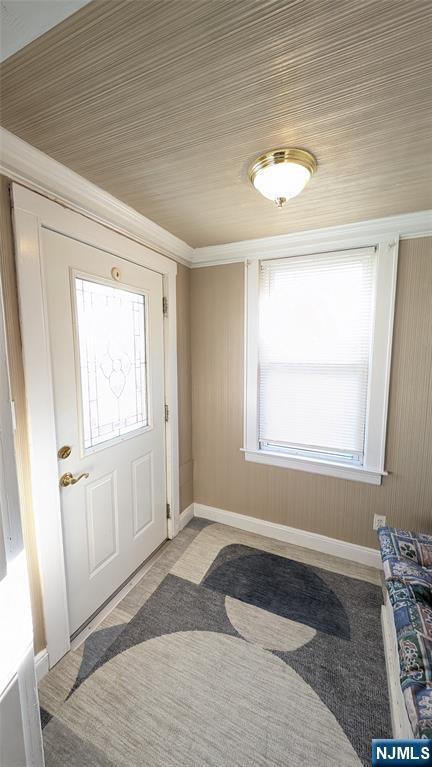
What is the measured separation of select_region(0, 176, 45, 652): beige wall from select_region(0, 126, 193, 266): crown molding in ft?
0.30

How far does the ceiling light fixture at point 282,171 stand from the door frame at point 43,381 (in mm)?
874

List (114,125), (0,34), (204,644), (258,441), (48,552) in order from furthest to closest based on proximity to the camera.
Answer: (258,441) < (204,644) < (48,552) < (114,125) < (0,34)

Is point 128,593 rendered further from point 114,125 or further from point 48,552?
point 114,125

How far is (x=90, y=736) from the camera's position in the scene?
1.17 metres

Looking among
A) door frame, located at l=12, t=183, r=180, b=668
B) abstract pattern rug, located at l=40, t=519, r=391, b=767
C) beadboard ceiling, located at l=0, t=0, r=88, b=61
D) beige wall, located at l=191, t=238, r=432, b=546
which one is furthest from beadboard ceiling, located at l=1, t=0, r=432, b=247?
abstract pattern rug, located at l=40, t=519, r=391, b=767

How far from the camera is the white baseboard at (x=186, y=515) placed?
2.54 m

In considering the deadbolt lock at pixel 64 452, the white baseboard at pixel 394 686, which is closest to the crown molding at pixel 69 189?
the deadbolt lock at pixel 64 452

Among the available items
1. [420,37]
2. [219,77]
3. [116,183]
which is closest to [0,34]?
[219,77]

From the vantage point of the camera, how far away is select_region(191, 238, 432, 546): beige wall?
186 centimetres

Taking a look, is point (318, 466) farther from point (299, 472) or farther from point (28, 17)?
point (28, 17)

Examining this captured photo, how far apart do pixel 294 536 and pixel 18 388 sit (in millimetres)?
2193

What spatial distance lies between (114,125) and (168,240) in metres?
1.03

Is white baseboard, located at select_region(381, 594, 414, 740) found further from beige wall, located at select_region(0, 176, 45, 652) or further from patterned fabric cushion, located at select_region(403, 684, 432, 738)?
beige wall, located at select_region(0, 176, 45, 652)

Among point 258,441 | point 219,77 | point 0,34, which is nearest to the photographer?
point 0,34
